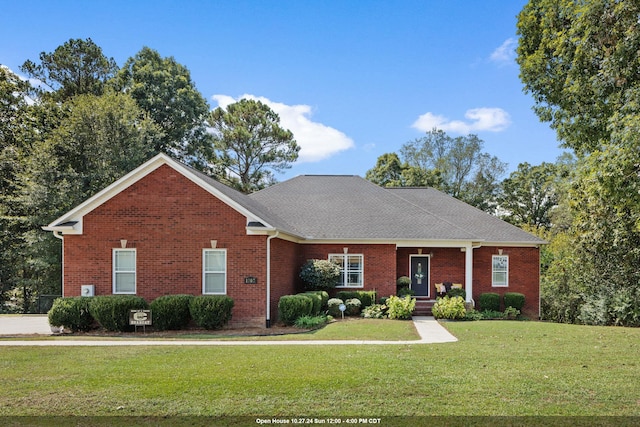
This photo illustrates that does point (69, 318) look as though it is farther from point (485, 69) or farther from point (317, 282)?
point (485, 69)

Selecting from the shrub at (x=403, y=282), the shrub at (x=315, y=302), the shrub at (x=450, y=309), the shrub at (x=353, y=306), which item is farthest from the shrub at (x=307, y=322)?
the shrub at (x=403, y=282)

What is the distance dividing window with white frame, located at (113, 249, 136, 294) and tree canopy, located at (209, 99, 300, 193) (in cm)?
2782

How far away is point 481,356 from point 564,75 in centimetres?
794

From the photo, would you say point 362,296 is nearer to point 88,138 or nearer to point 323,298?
point 323,298

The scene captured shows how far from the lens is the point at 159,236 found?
54.1 feet

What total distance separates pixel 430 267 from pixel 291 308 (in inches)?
362

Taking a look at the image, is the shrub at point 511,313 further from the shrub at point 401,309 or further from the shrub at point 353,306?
the shrub at point 353,306

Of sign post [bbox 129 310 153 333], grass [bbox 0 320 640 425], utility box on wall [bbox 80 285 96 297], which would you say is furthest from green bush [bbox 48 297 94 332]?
grass [bbox 0 320 640 425]

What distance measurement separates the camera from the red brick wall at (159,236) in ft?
53.8

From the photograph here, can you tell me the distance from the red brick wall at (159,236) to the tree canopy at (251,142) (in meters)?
27.6

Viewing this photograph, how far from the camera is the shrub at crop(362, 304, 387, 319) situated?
62.5ft

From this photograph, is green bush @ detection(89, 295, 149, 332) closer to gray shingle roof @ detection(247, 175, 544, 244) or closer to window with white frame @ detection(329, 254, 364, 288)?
gray shingle roof @ detection(247, 175, 544, 244)

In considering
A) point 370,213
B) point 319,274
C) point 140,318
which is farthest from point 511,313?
point 140,318

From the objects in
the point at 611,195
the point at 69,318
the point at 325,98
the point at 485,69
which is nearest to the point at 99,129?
the point at 325,98
